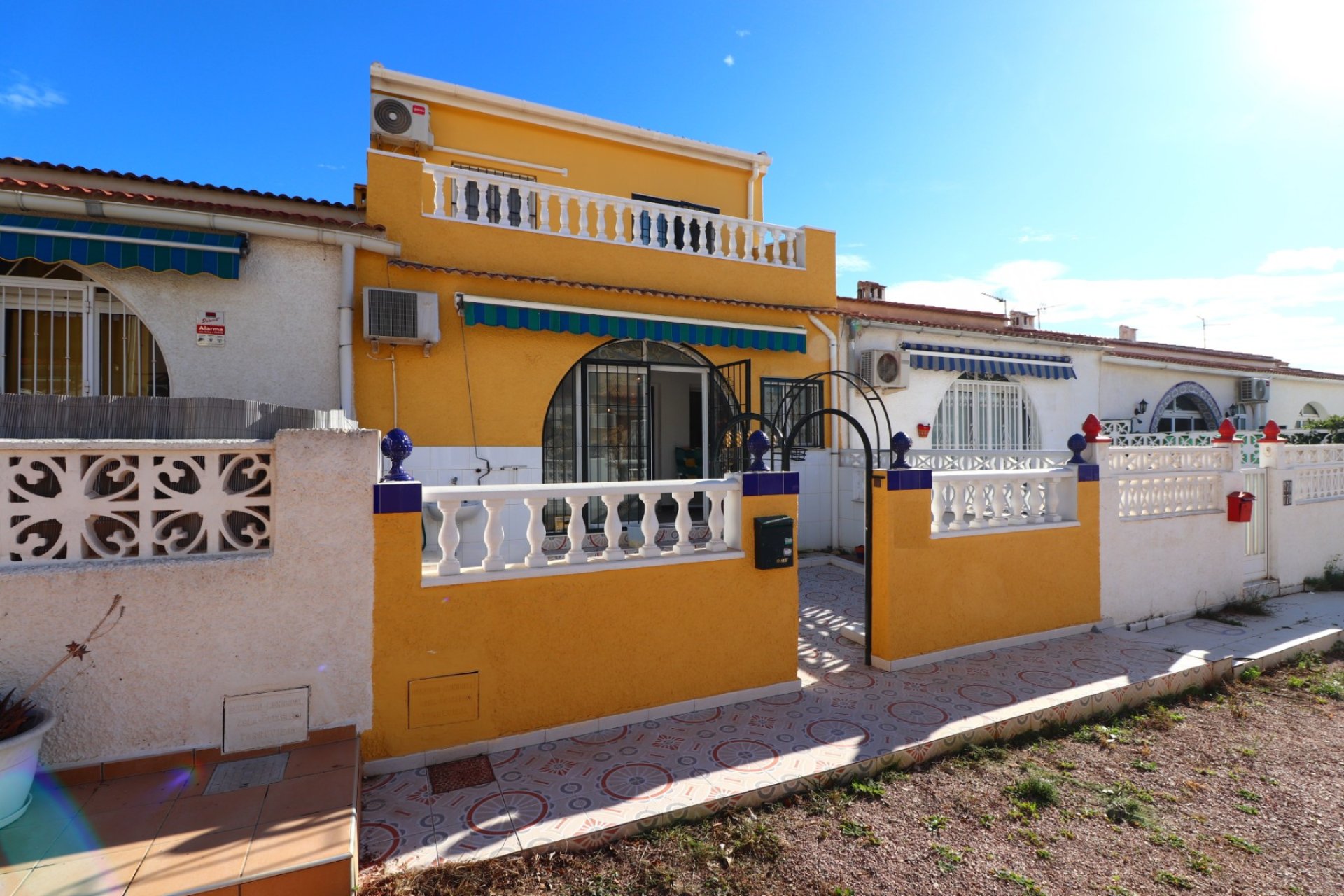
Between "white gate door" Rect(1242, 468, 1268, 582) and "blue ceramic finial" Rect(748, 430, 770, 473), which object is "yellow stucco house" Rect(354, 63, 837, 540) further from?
"white gate door" Rect(1242, 468, 1268, 582)

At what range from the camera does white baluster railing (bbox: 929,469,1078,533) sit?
6320 millimetres

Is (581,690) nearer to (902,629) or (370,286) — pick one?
(902,629)

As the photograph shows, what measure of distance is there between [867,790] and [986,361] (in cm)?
1123

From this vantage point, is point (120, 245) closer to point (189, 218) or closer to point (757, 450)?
point (189, 218)

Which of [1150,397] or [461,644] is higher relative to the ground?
[1150,397]

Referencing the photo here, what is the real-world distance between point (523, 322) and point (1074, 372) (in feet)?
42.5

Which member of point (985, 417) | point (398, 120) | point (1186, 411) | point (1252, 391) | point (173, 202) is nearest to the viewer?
point (173, 202)

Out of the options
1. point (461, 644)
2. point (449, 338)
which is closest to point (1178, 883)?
point (461, 644)

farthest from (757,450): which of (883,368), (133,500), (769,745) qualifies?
(883,368)

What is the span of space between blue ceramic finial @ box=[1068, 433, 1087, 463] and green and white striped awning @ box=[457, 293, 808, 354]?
4735 millimetres

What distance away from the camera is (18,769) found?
3.03 metres

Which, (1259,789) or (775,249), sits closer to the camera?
(1259,789)

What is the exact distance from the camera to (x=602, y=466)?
979cm

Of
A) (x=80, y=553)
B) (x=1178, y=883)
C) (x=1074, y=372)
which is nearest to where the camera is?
(x=1178, y=883)
